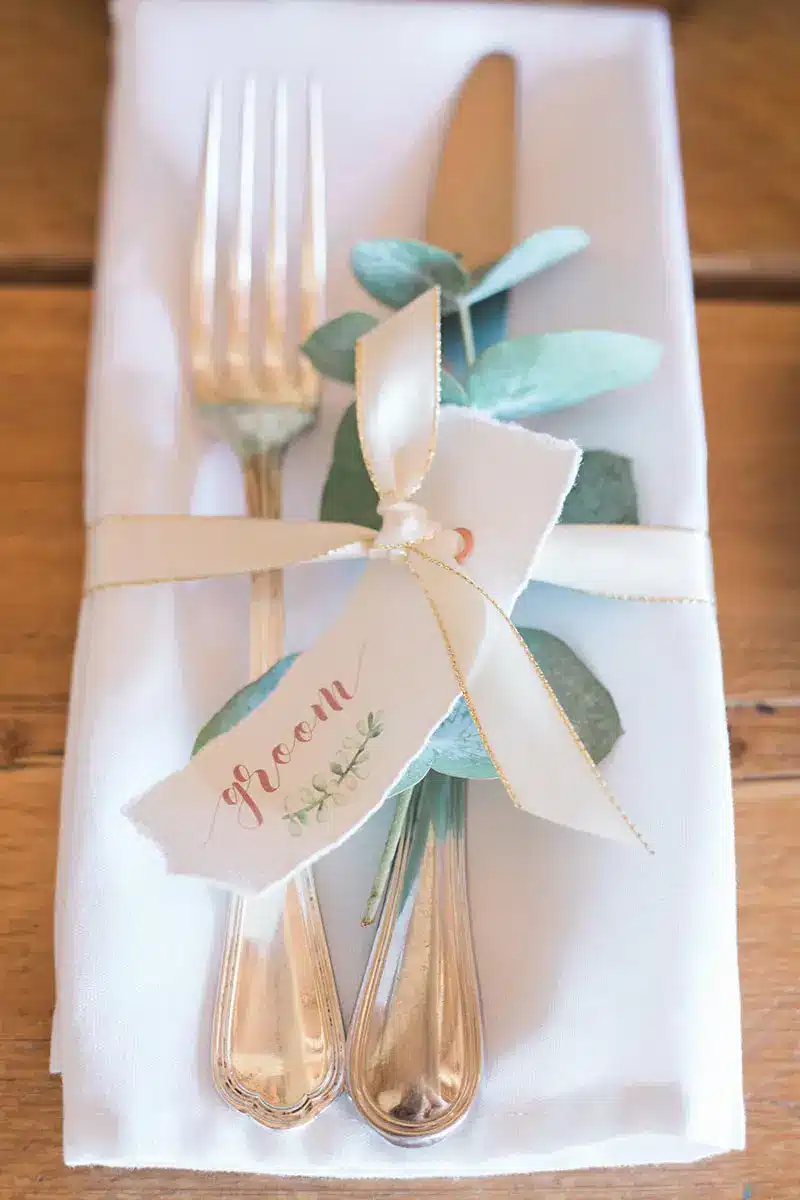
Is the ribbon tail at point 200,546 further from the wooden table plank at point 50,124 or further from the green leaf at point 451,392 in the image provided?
the wooden table plank at point 50,124

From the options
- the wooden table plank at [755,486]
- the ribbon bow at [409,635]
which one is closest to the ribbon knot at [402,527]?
the ribbon bow at [409,635]

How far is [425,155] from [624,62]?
0.12 meters

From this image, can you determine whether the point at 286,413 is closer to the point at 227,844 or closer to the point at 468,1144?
the point at 227,844

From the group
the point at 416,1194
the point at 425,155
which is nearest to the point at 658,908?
the point at 416,1194

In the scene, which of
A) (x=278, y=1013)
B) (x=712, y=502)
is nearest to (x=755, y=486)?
(x=712, y=502)

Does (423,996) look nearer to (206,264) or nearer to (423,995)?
(423,995)

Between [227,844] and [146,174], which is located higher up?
[146,174]

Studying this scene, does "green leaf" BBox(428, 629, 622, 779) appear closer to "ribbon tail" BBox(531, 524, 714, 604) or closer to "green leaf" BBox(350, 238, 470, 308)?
"ribbon tail" BBox(531, 524, 714, 604)

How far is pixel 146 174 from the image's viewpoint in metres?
0.50

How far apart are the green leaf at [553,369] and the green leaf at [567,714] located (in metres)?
0.11

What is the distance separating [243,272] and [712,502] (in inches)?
11.0

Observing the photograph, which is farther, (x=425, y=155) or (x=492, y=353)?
(x=425, y=155)

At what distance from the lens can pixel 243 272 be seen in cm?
47

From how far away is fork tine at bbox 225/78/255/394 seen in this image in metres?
0.46
